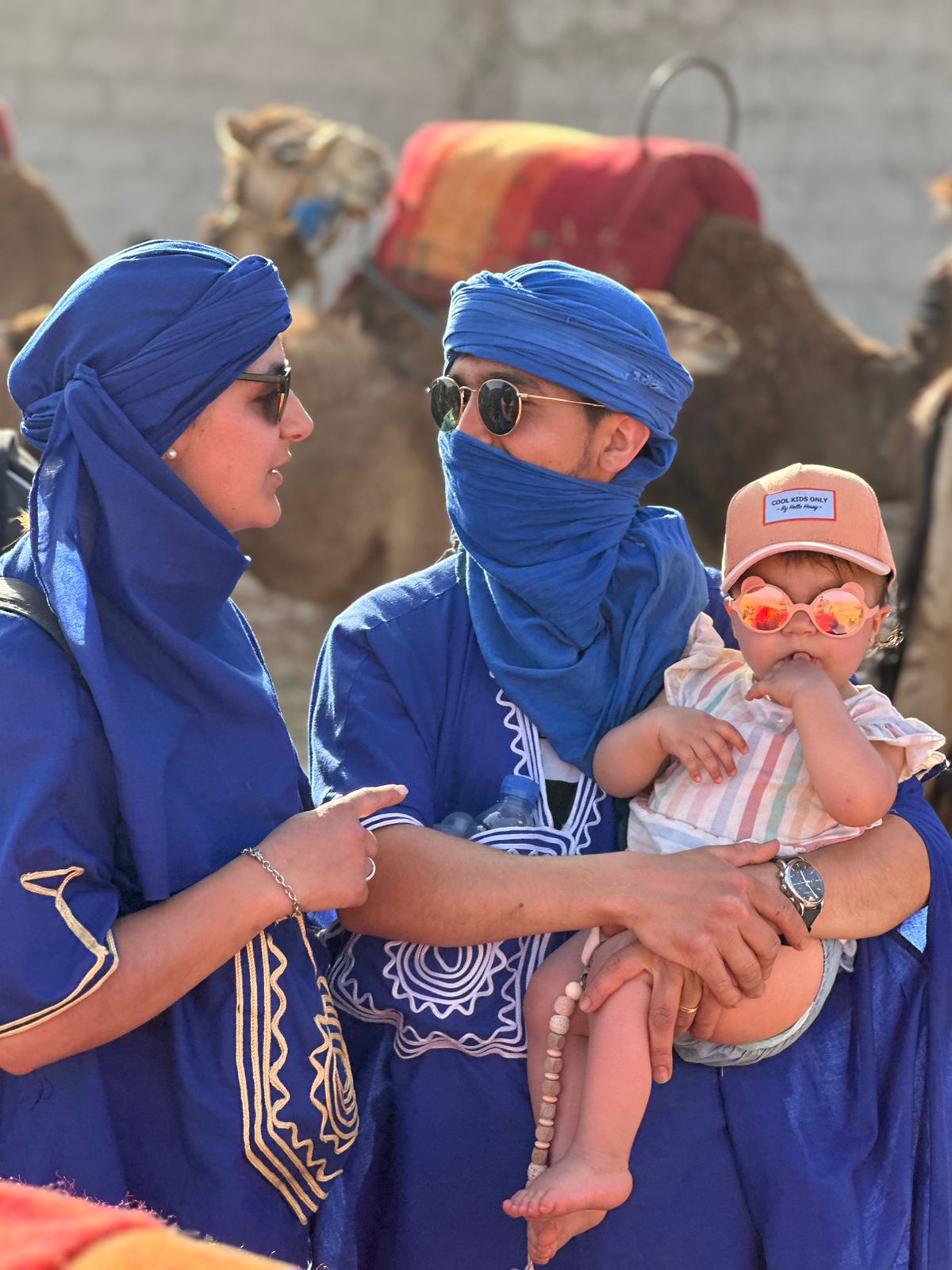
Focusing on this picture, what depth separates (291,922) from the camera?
6.89 ft

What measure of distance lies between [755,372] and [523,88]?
6.08 m

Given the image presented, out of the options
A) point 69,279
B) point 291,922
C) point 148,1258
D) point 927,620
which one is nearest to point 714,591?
point 291,922

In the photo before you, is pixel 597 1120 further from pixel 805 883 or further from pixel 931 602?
pixel 931 602

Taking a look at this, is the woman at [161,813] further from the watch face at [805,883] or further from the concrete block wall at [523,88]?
the concrete block wall at [523,88]

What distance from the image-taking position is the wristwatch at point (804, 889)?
7.02 feet

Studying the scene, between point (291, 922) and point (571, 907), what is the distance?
0.37 meters

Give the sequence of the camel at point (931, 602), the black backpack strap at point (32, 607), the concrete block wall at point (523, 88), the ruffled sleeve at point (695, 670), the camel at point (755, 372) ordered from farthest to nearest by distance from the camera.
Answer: the concrete block wall at point (523, 88) → the camel at point (755, 372) → the camel at point (931, 602) → the ruffled sleeve at point (695, 670) → the black backpack strap at point (32, 607)

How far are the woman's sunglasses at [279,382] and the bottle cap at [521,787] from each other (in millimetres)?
590

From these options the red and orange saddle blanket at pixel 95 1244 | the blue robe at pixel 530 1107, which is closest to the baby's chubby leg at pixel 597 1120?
the blue robe at pixel 530 1107

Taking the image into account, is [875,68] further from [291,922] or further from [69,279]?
[291,922]

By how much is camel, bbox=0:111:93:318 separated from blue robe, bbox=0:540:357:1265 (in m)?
6.12

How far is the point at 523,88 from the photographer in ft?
39.1

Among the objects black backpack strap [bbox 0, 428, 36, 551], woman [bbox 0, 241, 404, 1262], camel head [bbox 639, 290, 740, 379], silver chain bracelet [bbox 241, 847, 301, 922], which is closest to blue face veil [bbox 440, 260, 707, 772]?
woman [bbox 0, 241, 404, 1262]

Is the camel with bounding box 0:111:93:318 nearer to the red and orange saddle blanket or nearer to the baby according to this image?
the baby
